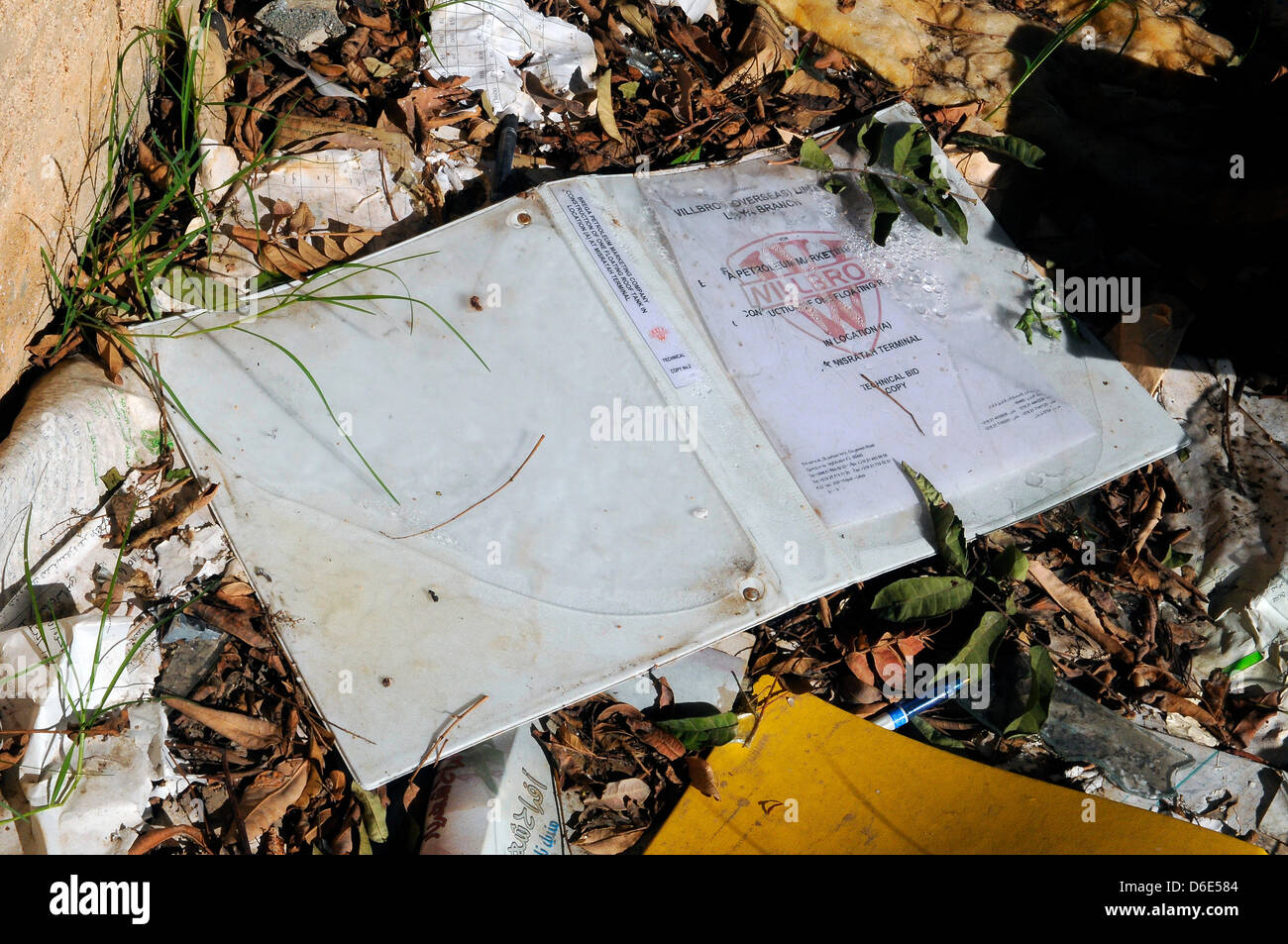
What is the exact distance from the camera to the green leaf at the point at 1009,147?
2.73 metres

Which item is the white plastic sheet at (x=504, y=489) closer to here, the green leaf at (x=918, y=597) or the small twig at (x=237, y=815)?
the green leaf at (x=918, y=597)

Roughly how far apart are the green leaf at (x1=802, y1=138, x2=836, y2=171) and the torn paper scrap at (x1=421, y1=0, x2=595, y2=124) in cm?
67

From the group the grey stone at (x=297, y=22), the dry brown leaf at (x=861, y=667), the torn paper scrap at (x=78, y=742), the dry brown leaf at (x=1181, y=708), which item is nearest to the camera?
the torn paper scrap at (x=78, y=742)

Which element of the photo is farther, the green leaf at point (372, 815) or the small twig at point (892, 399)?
the small twig at point (892, 399)

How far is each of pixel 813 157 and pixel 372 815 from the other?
1871mm

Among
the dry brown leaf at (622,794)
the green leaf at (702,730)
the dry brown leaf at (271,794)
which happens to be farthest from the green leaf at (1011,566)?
the dry brown leaf at (271,794)

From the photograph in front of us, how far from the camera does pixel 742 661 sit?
83.1 inches

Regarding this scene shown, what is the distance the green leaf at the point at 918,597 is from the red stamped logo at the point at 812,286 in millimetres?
548

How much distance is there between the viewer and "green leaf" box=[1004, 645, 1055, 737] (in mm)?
2057

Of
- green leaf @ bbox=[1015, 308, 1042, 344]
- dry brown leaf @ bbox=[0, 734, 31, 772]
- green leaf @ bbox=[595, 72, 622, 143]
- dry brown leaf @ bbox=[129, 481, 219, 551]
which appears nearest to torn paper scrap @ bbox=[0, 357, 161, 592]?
dry brown leaf @ bbox=[129, 481, 219, 551]

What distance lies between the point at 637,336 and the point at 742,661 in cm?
76

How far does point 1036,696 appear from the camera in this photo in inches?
81.5

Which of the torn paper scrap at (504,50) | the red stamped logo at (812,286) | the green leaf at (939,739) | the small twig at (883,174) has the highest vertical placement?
the torn paper scrap at (504,50)

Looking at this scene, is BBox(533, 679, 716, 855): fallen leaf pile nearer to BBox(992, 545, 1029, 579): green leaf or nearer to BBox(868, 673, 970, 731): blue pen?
BBox(868, 673, 970, 731): blue pen
